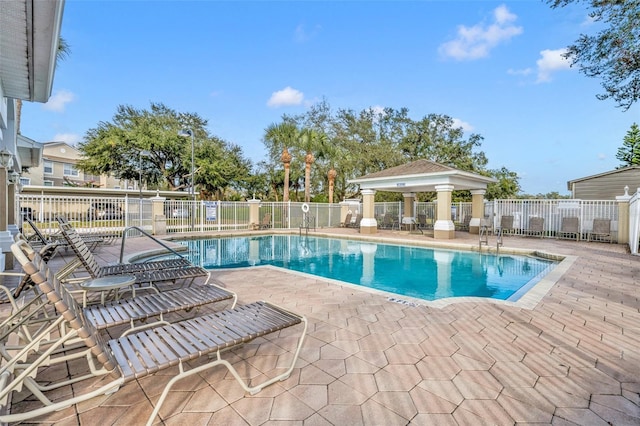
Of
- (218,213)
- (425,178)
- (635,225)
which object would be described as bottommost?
(635,225)

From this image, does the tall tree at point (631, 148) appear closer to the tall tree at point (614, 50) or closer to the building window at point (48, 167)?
the tall tree at point (614, 50)

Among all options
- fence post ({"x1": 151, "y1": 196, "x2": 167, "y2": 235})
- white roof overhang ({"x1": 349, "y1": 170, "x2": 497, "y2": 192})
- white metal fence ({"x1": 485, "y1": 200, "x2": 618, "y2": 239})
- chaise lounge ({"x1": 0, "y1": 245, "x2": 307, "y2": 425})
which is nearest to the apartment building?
fence post ({"x1": 151, "y1": 196, "x2": 167, "y2": 235})

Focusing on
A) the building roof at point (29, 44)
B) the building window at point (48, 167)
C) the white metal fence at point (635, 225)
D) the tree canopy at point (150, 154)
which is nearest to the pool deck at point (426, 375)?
the building roof at point (29, 44)

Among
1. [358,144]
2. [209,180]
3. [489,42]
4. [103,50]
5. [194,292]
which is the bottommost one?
[194,292]

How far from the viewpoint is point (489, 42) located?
14734mm

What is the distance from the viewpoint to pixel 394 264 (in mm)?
9445

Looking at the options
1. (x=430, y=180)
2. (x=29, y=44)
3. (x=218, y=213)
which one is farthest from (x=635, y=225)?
(x=218, y=213)

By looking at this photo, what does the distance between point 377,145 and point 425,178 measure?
1366 centimetres

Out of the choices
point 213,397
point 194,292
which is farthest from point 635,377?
point 194,292

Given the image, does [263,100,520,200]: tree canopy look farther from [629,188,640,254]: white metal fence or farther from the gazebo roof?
[629,188,640,254]: white metal fence

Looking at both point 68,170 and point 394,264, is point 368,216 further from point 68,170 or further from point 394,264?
point 68,170

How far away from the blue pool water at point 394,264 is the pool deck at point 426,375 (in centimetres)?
241

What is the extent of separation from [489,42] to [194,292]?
56.2 feet

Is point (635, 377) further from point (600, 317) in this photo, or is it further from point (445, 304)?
point (445, 304)
